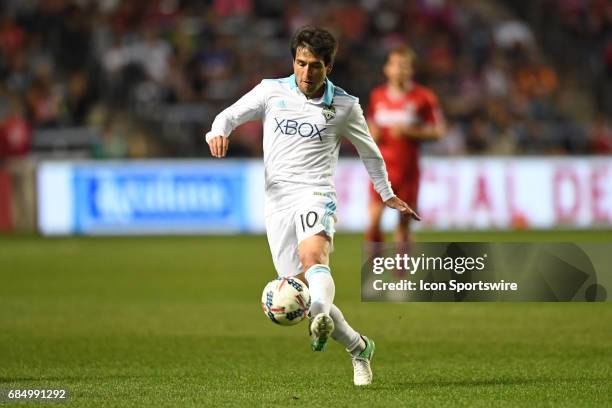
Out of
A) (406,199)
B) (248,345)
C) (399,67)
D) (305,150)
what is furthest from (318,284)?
(406,199)

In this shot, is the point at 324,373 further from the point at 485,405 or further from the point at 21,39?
the point at 21,39

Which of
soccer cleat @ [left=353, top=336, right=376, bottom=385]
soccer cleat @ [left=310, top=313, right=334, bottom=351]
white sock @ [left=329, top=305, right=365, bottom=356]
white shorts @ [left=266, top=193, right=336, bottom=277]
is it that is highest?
white shorts @ [left=266, top=193, right=336, bottom=277]

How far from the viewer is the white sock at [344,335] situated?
7164 mm

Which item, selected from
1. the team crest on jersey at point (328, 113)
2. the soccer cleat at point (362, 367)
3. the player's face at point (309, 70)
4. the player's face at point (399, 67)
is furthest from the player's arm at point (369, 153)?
the player's face at point (399, 67)

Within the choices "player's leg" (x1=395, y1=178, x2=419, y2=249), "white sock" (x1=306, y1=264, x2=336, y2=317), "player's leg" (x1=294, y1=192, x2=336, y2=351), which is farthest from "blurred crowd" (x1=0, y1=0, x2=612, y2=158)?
"white sock" (x1=306, y1=264, x2=336, y2=317)

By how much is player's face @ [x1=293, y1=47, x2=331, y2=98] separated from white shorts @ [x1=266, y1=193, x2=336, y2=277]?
614 millimetres

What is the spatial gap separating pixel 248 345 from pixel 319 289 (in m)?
2.83

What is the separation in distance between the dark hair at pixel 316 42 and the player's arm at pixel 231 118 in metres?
0.36

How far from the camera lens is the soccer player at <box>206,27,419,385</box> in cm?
705

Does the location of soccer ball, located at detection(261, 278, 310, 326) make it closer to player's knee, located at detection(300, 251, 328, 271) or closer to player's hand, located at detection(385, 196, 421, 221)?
player's knee, located at detection(300, 251, 328, 271)

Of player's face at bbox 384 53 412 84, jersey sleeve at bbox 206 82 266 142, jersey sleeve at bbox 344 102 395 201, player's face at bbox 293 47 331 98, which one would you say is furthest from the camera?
player's face at bbox 384 53 412 84

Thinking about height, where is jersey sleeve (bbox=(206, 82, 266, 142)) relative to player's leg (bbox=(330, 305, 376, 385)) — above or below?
above

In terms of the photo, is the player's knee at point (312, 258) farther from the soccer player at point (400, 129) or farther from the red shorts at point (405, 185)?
the red shorts at point (405, 185)

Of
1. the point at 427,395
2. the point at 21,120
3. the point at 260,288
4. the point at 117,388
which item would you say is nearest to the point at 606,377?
the point at 427,395
